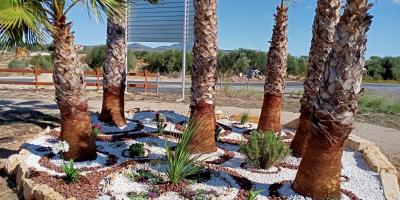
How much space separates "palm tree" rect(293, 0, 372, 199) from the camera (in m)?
4.42

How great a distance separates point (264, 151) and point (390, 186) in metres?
1.69

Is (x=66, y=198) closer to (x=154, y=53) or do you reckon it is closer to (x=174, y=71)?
(x=174, y=71)

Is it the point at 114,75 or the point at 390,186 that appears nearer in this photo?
the point at 390,186

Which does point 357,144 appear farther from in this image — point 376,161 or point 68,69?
point 68,69

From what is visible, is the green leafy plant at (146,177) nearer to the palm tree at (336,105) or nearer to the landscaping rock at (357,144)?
the palm tree at (336,105)

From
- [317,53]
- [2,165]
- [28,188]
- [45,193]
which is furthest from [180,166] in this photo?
[2,165]

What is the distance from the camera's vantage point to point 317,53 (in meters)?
6.38

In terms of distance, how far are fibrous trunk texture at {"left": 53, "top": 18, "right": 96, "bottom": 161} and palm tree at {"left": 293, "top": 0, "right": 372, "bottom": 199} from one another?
126 inches

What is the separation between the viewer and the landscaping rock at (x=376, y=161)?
6.29 m

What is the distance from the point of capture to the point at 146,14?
58.0 ft

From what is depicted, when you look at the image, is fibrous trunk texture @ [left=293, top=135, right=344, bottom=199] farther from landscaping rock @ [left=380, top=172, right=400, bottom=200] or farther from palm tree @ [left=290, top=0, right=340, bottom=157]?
palm tree @ [left=290, top=0, right=340, bottom=157]

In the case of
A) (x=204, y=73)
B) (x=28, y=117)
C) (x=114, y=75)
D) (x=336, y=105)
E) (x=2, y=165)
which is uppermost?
(x=204, y=73)

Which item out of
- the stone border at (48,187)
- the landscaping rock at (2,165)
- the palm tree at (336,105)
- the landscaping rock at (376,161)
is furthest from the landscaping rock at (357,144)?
the landscaping rock at (2,165)

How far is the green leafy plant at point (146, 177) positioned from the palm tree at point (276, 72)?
120 inches
